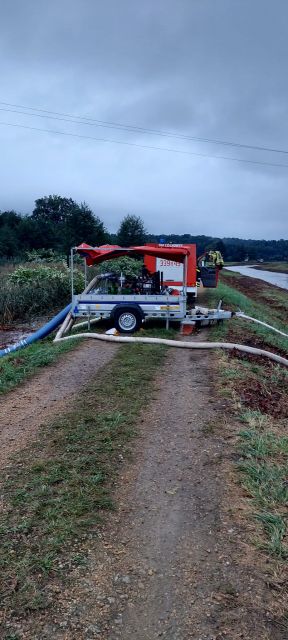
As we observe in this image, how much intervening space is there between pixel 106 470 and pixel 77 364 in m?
4.08

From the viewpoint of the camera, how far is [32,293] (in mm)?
16812

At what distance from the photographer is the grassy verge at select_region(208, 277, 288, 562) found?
367 cm

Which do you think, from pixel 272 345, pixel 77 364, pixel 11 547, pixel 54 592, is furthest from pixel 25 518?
pixel 272 345

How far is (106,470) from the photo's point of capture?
14.8 feet

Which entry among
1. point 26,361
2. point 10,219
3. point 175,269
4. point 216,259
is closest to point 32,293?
point 175,269

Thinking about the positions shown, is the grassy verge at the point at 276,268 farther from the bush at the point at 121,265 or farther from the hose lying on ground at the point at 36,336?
the hose lying on ground at the point at 36,336

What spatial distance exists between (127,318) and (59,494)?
7355mm

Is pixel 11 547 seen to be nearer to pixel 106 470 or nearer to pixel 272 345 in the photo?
pixel 106 470

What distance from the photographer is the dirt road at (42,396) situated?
17.6 feet

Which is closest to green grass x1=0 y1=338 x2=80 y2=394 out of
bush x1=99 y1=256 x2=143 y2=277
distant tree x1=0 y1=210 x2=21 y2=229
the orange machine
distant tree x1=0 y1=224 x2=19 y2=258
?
the orange machine

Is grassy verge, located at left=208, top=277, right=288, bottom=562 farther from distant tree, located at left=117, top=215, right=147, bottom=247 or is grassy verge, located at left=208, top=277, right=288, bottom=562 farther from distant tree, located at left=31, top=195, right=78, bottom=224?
distant tree, located at left=31, top=195, right=78, bottom=224

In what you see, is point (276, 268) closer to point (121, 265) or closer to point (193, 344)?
point (121, 265)

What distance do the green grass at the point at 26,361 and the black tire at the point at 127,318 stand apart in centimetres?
137

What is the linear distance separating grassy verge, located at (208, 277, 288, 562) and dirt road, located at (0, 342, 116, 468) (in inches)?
89.9
